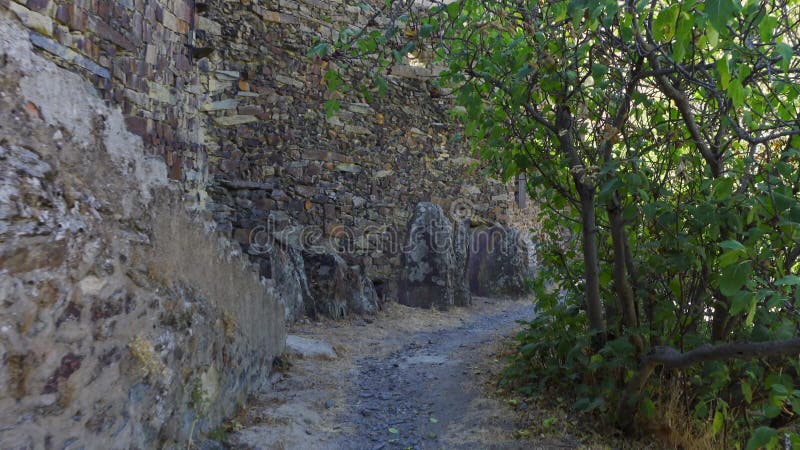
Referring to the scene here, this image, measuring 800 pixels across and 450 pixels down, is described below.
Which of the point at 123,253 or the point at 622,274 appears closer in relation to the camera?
the point at 123,253

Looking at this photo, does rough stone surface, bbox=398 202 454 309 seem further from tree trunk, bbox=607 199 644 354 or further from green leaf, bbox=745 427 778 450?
green leaf, bbox=745 427 778 450

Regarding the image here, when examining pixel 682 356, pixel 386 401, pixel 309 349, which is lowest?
pixel 386 401

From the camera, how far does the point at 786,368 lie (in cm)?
261

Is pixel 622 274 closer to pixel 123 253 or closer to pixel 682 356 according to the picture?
pixel 682 356

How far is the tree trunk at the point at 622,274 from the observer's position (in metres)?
2.85

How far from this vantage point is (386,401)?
11.4 ft

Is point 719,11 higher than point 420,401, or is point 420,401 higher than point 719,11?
point 719,11

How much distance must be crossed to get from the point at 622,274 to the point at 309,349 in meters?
2.38

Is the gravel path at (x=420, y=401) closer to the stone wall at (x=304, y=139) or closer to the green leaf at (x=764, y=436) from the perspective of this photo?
the green leaf at (x=764, y=436)

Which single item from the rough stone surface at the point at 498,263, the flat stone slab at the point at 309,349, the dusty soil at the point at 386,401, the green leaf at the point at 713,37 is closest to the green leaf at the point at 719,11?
the green leaf at the point at 713,37

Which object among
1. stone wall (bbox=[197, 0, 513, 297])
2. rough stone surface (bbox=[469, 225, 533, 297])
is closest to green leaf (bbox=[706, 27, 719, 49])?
stone wall (bbox=[197, 0, 513, 297])

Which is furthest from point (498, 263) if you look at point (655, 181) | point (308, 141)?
point (655, 181)

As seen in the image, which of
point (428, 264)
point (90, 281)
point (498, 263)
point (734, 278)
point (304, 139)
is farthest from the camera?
point (498, 263)

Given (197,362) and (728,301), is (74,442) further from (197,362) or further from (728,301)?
(728,301)
